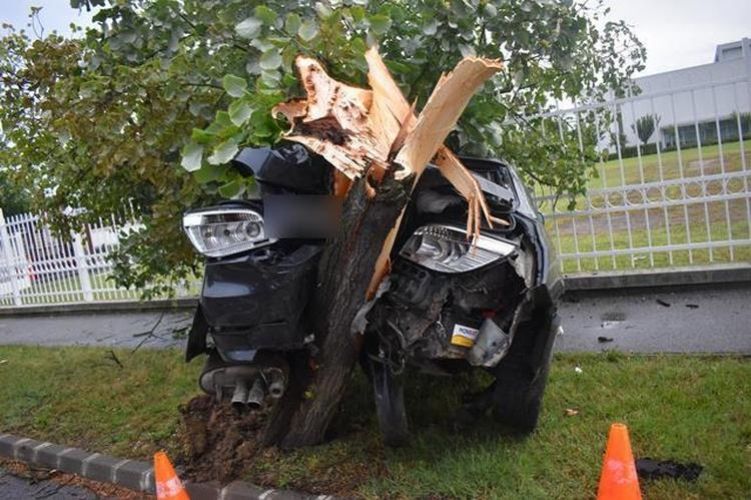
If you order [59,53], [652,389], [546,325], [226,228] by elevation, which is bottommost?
[652,389]

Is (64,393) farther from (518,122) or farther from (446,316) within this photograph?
(518,122)

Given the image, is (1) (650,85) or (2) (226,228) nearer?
(2) (226,228)

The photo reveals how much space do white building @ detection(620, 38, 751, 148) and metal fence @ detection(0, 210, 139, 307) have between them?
6647 millimetres

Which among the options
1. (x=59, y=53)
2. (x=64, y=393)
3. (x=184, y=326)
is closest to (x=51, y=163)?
(x=59, y=53)

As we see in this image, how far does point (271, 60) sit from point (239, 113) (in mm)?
316

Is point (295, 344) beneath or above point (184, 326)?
above

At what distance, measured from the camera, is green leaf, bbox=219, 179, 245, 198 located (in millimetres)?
2898

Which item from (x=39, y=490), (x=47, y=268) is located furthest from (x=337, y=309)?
(x=47, y=268)

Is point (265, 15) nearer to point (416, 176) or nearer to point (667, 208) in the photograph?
point (416, 176)

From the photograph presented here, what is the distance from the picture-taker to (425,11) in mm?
3303

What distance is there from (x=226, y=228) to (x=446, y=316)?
3.35 feet

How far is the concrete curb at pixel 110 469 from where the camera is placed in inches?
117

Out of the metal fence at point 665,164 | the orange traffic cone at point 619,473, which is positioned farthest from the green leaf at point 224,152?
the metal fence at point 665,164

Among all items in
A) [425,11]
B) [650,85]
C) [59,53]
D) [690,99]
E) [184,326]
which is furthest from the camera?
[184,326]
